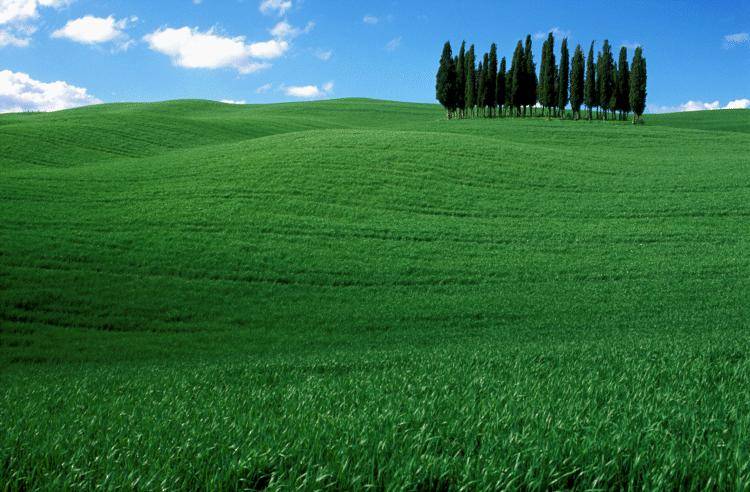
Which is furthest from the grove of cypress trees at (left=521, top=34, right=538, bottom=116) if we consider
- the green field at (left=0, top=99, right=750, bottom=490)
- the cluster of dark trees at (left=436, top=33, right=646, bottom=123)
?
the green field at (left=0, top=99, right=750, bottom=490)

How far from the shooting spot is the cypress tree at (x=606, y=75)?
84.8m

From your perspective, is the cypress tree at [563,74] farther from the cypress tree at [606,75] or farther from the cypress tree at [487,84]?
the cypress tree at [487,84]

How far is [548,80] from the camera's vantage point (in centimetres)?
8569

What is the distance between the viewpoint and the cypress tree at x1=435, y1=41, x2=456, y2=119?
86.1 meters

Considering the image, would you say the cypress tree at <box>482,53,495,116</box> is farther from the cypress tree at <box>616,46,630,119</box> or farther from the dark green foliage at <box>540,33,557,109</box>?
the cypress tree at <box>616,46,630,119</box>

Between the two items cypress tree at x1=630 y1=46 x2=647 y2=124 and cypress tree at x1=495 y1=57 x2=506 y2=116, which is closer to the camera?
cypress tree at x1=630 y1=46 x2=647 y2=124

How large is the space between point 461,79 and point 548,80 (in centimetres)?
1216

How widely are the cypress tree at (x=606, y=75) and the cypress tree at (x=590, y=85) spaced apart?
2.63 ft

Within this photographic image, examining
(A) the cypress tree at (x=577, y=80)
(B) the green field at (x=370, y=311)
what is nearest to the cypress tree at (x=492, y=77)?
(A) the cypress tree at (x=577, y=80)

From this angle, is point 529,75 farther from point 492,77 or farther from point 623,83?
point 623,83

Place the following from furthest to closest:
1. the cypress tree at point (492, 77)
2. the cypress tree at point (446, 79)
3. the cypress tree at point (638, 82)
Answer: the cypress tree at point (492, 77) < the cypress tree at point (446, 79) < the cypress tree at point (638, 82)

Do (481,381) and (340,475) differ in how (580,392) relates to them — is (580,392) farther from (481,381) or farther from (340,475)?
(340,475)

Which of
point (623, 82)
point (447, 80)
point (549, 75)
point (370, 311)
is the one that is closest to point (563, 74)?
point (549, 75)

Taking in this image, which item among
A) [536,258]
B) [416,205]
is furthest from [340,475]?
[416,205]
